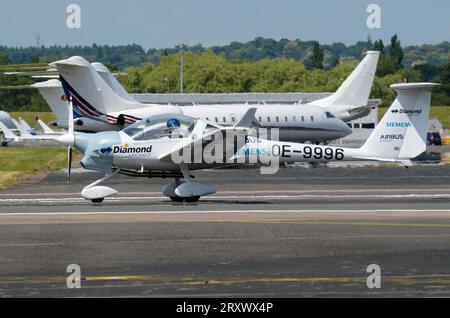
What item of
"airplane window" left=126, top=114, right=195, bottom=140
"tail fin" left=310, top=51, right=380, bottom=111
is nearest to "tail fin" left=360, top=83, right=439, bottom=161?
"airplane window" left=126, top=114, right=195, bottom=140

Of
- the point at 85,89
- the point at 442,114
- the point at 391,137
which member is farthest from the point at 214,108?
the point at 442,114

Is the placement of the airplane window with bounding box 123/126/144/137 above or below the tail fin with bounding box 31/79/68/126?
above

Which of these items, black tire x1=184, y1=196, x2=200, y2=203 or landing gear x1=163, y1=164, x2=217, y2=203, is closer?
landing gear x1=163, y1=164, x2=217, y2=203

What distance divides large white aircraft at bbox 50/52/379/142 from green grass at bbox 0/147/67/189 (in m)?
2.52

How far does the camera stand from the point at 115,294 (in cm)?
1144

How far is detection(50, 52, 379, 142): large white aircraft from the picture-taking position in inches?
1667

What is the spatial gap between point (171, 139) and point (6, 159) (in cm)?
2657

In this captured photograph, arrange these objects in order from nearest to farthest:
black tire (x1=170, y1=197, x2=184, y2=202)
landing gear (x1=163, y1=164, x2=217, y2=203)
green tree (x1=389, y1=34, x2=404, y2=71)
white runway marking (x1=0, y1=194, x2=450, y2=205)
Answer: landing gear (x1=163, y1=164, x2=217, y2=203) < black tire (x1=170, y1=197, x2=184, y2=202) < white runway marking (x1=0, y1=194, x2=450, y2=205) < green tree (x1=389, y1=34, x2=404, y2=71)

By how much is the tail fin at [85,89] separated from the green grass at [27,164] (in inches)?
103

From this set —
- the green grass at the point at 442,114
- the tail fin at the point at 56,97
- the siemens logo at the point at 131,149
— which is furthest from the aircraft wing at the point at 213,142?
the green grass at the point at 442,114

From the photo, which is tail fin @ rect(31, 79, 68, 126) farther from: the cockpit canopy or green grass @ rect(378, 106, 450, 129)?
green grass @ rect(378, 106, 450, 129)

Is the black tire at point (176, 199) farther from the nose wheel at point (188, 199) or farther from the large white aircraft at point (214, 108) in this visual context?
the large white aircraft at point (214, 108)


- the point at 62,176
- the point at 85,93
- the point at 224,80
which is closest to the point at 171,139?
the point at 62,176

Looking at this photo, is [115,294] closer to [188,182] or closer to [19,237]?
[19,237]
